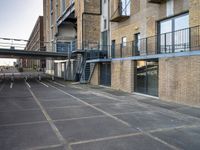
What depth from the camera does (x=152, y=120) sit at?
7.78m

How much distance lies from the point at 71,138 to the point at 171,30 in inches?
386

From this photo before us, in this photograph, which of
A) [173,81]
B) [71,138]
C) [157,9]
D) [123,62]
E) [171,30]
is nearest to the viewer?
[71,138]

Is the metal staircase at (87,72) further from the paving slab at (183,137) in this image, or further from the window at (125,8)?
the paving slab at (183,137)

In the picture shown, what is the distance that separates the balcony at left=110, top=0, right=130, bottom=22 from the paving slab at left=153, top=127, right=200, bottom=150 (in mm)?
12669

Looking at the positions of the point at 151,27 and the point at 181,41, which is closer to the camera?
the point at 181,41

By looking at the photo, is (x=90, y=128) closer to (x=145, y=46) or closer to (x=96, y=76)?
(x=145, y=46)

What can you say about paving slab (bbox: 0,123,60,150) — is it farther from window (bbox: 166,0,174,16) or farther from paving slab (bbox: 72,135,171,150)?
window (bbox: 166,0,174,16)

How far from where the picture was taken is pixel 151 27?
1475cm

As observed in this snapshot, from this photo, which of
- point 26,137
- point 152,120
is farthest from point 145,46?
point 26,137

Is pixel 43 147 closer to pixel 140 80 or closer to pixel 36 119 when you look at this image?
pixel 36 119

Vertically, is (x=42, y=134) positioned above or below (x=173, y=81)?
below

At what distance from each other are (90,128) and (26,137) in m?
1.86

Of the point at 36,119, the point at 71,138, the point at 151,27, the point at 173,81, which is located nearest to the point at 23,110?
the point at 36,119

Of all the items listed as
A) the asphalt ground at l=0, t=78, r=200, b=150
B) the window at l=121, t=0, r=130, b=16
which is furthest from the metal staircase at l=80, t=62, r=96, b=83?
the asphalt ground at l=0, t=78, r=200, b=150
